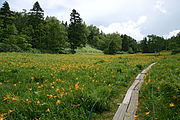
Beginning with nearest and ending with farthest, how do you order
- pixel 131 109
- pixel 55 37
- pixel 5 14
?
pixel 131 109, pixel 5 14, pixel 55 37

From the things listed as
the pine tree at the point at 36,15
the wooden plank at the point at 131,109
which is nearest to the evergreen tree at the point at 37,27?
the pine tree at the point at 36,15

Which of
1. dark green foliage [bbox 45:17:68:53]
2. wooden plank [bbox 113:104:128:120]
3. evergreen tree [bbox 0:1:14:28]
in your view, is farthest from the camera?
dark green foliage [bbox 45:17:68:53]

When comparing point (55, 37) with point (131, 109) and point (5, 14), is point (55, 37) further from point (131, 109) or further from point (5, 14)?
point (131, 109)

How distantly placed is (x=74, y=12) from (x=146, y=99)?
33338 millimetres

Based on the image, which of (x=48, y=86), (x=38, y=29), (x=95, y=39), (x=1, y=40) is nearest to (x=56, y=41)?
(x=38, y=29)

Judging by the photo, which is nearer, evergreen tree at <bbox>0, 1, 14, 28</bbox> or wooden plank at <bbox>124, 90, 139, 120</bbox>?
wooden plank at <bbox>124, 90, 139, 120</bbox>

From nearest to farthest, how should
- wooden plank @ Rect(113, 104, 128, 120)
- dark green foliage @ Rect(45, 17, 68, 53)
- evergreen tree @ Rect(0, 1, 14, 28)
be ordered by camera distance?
wooden plank @ Rect(113, 104, 128, 120)
evergreen tree @ Rect(0, 1, 14, 28)
dark green foliage @ Rect(45, 17, 68, 53)

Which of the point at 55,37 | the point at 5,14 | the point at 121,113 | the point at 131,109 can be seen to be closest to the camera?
the point at 121,113

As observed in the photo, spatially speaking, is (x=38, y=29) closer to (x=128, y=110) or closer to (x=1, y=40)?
(x=1, y=40)

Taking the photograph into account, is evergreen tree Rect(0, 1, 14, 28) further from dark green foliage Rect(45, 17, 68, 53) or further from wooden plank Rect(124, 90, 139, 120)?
wooden plank Rect(124, 90, 139, 120)

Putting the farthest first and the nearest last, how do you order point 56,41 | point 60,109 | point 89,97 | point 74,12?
point 74,12
point 56,41
point 89,97
point 60,109

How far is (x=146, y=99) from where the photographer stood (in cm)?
292

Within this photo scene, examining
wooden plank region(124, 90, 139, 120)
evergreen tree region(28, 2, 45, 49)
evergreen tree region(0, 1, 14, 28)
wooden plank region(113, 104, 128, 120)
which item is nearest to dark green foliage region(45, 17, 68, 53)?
evergreen tree region(28, 2, 45, 49)

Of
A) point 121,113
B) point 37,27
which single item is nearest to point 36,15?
point 37,27
